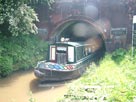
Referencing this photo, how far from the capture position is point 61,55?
1555 centimetres

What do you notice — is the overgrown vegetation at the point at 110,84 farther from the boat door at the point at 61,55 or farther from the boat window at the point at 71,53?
the boat door at the point at 61,55

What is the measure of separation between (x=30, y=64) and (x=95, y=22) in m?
4.67

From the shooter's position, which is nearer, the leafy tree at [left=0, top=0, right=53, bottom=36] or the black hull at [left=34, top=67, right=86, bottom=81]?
the black hull at [left=34, top=67, right=86, bottom=81]

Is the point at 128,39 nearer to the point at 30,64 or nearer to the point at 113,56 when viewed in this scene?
the point at 113,56

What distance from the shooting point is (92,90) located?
393 inches

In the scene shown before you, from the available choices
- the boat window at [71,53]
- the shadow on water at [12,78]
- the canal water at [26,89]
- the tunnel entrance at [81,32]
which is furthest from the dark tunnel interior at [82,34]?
the canal water at [26,89]

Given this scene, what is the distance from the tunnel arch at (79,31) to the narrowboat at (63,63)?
265 centimetres

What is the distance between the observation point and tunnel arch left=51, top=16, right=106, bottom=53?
62.7 feet

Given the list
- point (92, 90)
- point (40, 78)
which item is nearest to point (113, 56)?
point (40, 78)

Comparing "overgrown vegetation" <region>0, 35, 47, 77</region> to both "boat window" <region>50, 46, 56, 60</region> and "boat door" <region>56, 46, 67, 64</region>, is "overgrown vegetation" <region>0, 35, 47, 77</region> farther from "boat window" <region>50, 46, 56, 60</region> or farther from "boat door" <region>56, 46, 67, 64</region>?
"boat door" <region>56, 46, 67, 64</region>

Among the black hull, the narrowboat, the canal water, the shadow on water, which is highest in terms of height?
the narrowboat

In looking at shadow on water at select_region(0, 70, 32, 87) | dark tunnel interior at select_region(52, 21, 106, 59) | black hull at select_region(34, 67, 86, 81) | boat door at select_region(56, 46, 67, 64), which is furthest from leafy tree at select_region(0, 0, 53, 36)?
dark tunnel interior at select_region(52, 21, 106, 59)

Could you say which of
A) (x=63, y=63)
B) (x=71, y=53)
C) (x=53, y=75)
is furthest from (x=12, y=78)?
(x=71, y=53)

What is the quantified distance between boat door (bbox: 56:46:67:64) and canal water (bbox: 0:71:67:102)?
1336 millimetres
